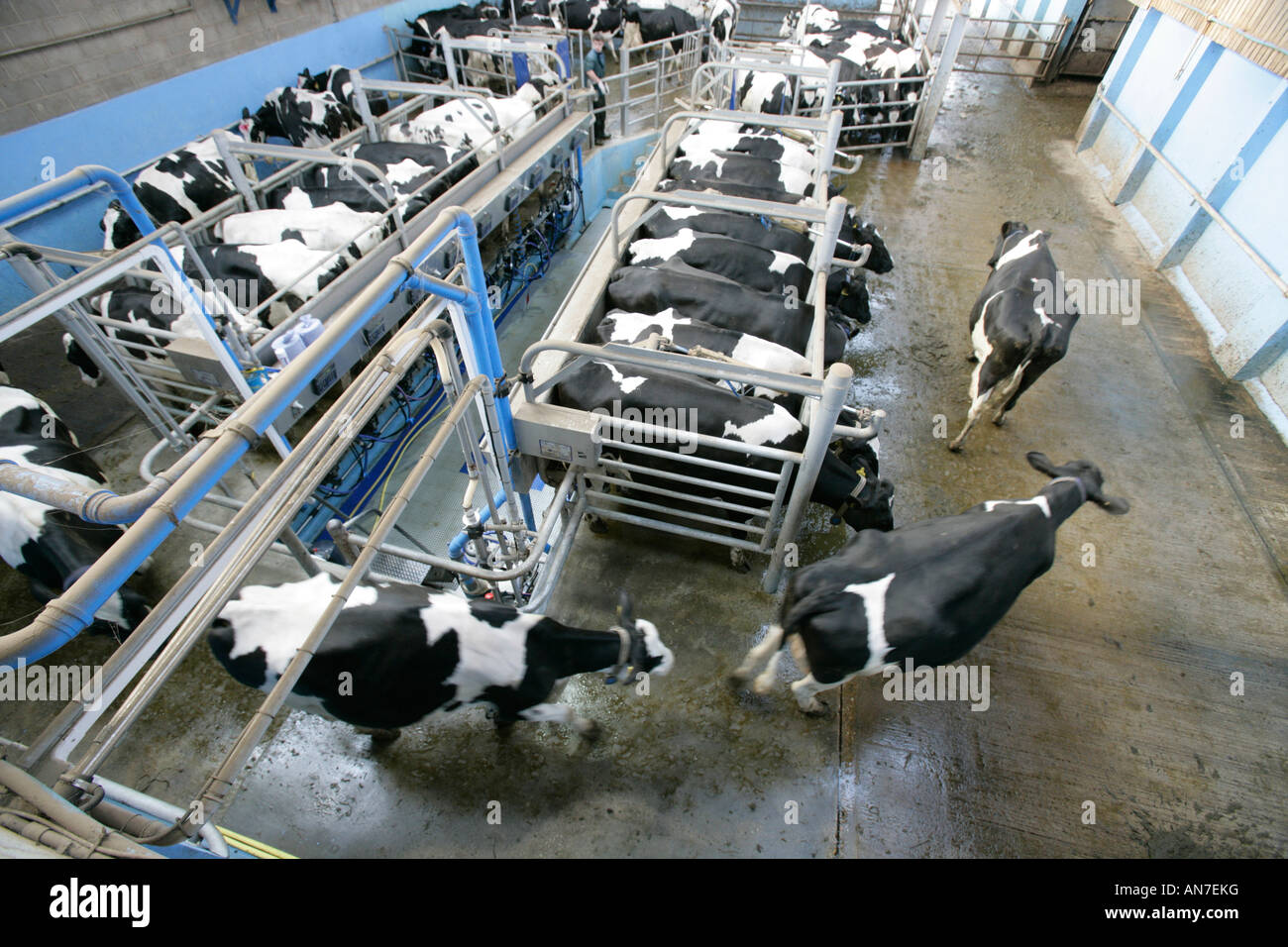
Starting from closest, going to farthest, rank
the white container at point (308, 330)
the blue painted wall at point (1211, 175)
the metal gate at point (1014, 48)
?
1. the white container at point (308, 330)
2. the blue painted wall at point (1211, 175)
3. the metal gate at point (1014, 48)

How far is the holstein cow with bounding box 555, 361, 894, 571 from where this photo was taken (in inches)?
127

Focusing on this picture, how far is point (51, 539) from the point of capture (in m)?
2.89

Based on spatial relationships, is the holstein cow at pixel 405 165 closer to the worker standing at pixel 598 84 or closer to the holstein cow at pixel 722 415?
the worker standing at pixel 598 84

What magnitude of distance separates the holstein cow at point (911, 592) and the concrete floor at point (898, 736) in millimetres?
605

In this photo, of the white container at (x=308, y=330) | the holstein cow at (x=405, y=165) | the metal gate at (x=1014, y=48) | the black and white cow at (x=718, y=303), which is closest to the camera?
the white container at (x=308, y=330)

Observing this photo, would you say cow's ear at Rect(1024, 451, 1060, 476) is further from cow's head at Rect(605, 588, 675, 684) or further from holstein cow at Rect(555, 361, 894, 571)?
cow's head at Rect(605, 588, 675, 684)

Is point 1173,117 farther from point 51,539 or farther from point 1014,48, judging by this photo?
point 51,539

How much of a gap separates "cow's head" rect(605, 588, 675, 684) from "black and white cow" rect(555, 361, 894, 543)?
0.97 m

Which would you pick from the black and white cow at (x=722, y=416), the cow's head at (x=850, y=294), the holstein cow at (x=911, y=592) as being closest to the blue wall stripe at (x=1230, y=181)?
the cow's head at (x=850, y=294)

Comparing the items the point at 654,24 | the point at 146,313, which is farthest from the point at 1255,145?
the point at 146,313

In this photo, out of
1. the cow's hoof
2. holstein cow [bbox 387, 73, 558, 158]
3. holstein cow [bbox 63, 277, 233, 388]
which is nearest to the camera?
the cow's hoof

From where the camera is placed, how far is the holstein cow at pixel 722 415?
324 cm

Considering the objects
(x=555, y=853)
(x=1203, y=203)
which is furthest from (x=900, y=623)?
(x=1203, y=203)

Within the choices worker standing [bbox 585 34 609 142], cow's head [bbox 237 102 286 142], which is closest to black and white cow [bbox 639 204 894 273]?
worker standing [bbox 585 34 609 142]
